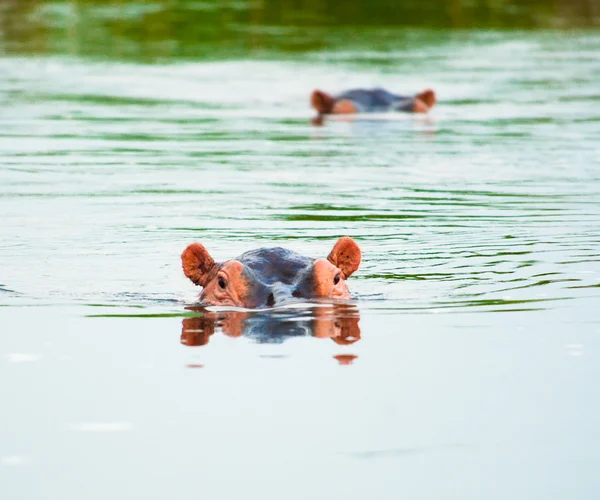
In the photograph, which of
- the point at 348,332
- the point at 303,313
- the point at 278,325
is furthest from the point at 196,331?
Answer: the point at 348,332

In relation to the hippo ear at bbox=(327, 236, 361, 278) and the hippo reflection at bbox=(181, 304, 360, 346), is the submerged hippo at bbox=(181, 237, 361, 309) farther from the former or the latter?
the hippo reflection at bbox=(181, 304, 360, 346)

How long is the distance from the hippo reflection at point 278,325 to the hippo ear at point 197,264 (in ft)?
1.80

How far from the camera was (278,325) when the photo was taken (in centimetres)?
893

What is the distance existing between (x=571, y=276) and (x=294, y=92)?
16.0m

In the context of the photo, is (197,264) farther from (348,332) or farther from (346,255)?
(348,332)

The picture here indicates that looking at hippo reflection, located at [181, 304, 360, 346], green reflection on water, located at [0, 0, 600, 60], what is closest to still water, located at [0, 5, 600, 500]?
hippo reflection, located at [181, 304, 360, 346]

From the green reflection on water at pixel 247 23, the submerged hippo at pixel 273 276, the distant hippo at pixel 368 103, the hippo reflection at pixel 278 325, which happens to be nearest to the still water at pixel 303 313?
the hippo reflection at pixel 278 325

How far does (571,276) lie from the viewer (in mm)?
11055

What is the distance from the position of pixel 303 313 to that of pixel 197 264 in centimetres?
122

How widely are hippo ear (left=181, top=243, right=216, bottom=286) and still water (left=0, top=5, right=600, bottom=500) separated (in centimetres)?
20

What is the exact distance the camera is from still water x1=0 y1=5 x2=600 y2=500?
257 inches

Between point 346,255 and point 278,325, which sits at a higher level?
point 346,255

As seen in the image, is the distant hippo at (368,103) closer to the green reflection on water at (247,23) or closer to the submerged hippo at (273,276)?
the green reflection on water at (247,23)

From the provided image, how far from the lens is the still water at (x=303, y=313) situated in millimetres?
6527
